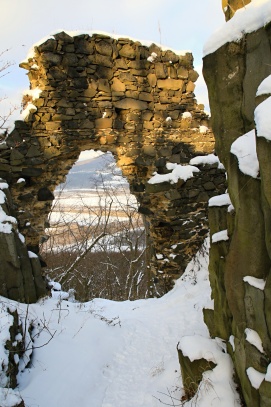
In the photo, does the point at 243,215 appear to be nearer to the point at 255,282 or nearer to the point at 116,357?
the point at 255,282

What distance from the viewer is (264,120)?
62.3 inches

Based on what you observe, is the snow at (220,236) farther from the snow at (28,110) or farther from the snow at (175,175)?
the snow at (28,110)

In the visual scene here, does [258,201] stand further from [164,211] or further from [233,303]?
[164,211]

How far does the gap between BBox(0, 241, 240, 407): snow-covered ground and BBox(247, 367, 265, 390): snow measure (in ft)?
1.06

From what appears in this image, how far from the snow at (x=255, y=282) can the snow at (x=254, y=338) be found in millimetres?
323

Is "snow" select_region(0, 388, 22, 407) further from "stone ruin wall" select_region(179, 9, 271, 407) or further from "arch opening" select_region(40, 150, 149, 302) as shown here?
"arch opening" select_region(40, 150, 149, 302)

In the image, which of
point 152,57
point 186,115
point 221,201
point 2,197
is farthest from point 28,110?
point 221,201

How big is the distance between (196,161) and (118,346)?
4.27m

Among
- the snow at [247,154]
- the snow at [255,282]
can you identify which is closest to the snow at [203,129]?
the snow at [247,154]

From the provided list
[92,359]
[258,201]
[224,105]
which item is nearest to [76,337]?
[92,359]

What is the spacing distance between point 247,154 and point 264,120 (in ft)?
1.26

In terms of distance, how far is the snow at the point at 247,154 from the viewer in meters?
1.89

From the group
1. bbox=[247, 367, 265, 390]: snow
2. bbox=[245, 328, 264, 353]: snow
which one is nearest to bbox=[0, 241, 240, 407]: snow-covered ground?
bbox=[247, 367, 265, 390]: snow

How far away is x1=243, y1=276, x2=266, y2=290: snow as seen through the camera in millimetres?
1913
